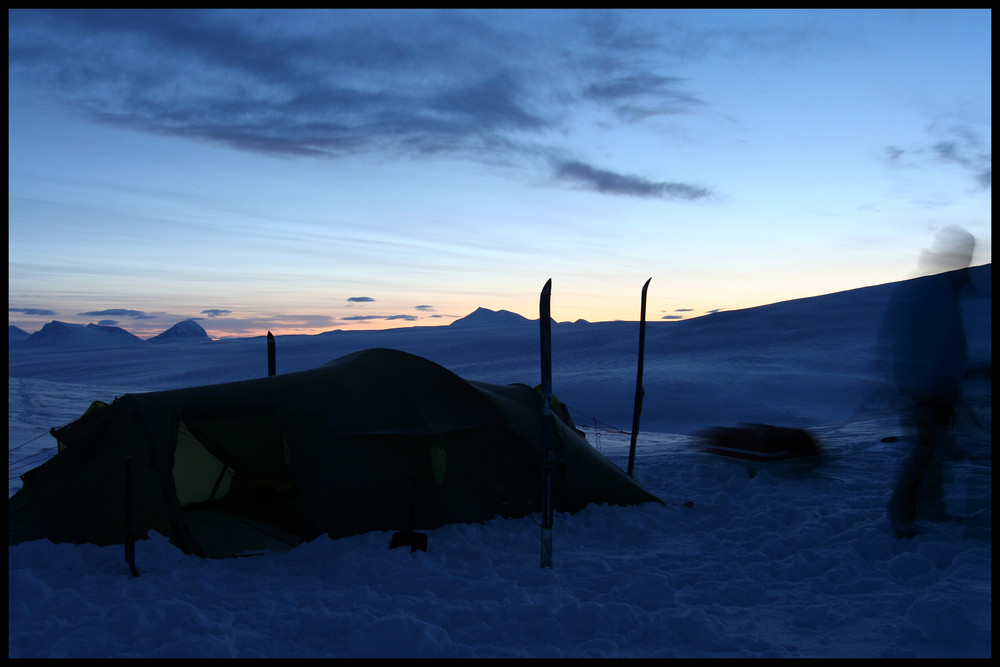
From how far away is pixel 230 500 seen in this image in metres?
8.51

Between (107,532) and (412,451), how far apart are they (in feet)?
9.85

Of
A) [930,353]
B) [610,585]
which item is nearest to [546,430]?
[610,585]

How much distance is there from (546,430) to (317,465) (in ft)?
7.94

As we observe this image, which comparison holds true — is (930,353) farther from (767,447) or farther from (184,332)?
(184,332)

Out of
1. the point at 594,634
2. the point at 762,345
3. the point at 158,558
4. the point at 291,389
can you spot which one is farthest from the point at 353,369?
the point at 762,345

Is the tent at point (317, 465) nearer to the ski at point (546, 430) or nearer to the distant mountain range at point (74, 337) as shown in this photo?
the ski at point (546, 430)

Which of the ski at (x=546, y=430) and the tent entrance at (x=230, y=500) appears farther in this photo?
the tent entrance at (x=230, y=500)

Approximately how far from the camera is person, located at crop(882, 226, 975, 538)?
20.8ft

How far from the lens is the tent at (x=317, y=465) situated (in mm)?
6668

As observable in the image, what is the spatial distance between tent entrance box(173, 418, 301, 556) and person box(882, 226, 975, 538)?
6193 mm

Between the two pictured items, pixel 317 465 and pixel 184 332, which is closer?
pixel 317 465

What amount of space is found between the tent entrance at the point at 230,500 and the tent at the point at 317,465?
2 centimetres

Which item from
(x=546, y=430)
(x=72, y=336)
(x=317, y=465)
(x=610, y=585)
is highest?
(x=72, y=336)

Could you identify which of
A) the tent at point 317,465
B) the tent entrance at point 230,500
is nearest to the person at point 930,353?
the tent at point 317,465
